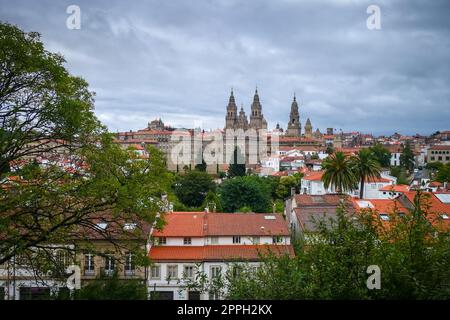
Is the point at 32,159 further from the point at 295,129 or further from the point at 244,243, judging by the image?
the point at 295,129

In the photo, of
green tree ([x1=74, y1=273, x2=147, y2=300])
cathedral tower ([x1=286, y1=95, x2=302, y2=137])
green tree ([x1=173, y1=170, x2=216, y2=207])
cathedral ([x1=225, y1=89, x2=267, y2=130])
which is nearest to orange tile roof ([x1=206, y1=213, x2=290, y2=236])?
green tree ([x1=74, y1=273, x2=147, y2=300])

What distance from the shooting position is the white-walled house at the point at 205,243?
22531 millimetres

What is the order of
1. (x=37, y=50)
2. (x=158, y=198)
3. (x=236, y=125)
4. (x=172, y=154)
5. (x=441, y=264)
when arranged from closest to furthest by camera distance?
1. (x=441, y=264)
2. (x=37, y=50)
3. (x=158, y=198)
4. (x=172, y=154)
5. (x=236, y=125)

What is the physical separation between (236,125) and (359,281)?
149 metres

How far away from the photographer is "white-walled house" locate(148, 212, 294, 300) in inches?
887

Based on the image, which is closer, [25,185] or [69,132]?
[25,185]

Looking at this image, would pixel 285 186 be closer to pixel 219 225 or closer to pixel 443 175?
pixel 443 175

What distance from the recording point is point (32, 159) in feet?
43.9

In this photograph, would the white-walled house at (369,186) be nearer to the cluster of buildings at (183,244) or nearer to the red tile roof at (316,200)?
the red tile roof at (316,200)

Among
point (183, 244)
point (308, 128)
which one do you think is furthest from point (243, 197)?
point (308, 128)

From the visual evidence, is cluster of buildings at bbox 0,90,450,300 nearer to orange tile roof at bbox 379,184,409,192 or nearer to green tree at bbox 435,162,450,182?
orange tile roof at bbox 379,184,409,192

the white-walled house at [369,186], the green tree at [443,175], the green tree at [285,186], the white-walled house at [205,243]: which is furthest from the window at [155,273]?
the green tree at [443,175]

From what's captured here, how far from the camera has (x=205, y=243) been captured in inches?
967
